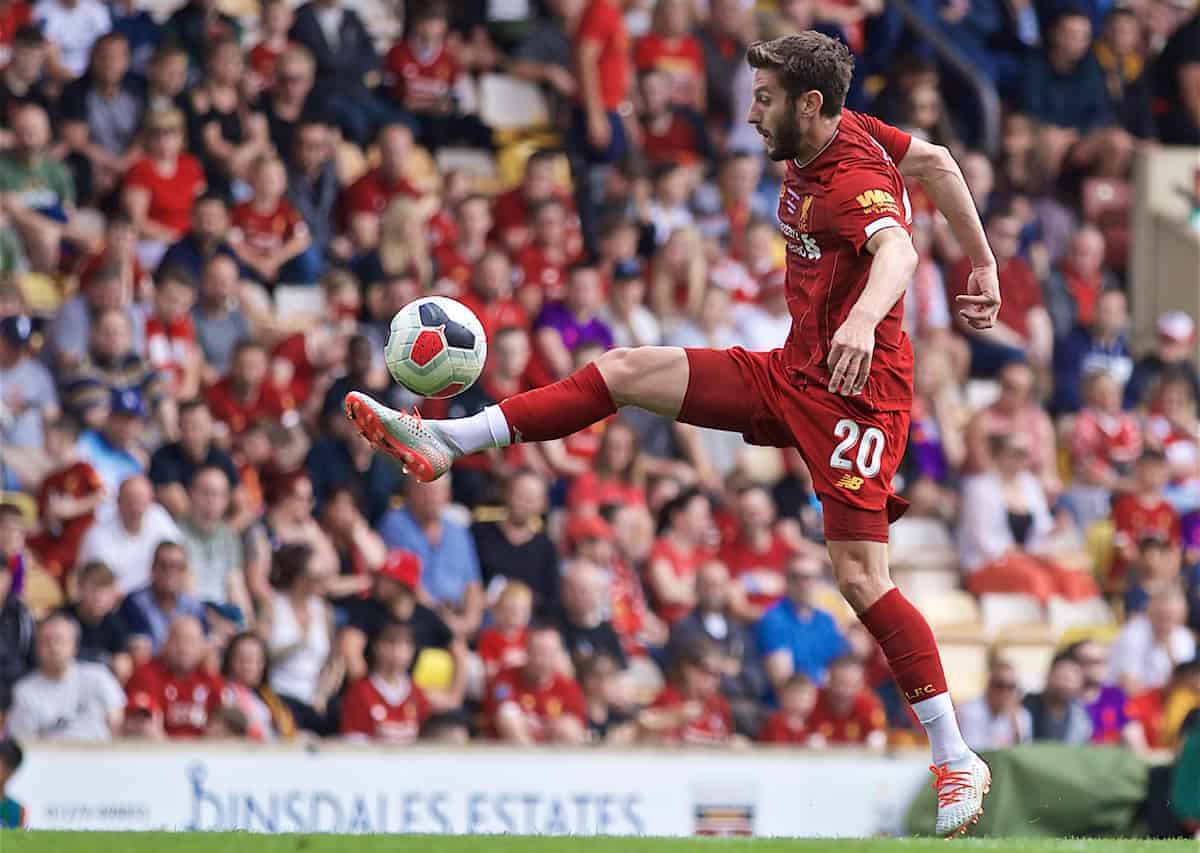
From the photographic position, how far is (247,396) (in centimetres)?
1295

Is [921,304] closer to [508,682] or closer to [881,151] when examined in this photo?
[508,682]

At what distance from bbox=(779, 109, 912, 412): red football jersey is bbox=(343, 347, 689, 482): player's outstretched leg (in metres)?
0.43

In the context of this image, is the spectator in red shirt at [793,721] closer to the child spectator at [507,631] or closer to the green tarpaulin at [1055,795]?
the green tarpaulin at [1055,795]

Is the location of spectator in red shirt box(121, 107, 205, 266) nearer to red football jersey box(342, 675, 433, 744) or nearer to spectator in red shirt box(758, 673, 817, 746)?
red football jersey box(342, 675, 433, 744)

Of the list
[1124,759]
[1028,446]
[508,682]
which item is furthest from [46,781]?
[1028,446]

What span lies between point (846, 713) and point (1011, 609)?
2.22m

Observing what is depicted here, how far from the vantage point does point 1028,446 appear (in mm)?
14797

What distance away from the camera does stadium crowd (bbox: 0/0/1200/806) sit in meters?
11.9

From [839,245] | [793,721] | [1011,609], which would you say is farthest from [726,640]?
[839,245]

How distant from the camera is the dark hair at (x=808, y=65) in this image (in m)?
7.23

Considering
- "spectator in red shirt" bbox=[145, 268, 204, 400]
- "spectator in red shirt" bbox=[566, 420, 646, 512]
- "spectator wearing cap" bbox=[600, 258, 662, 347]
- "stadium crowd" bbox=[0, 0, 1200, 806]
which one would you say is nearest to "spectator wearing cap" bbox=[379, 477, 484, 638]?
"stadium crowd" bbox=[0, 0, 1200, 806]

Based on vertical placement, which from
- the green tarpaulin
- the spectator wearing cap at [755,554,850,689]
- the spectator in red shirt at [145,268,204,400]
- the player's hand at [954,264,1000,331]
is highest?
the player's hand at [954,264,1000,331]

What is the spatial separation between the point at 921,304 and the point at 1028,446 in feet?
4.26

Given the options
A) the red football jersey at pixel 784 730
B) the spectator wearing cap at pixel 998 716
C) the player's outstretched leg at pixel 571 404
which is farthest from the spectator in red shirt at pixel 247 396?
the player's outstretched leg at pixel 571 404
